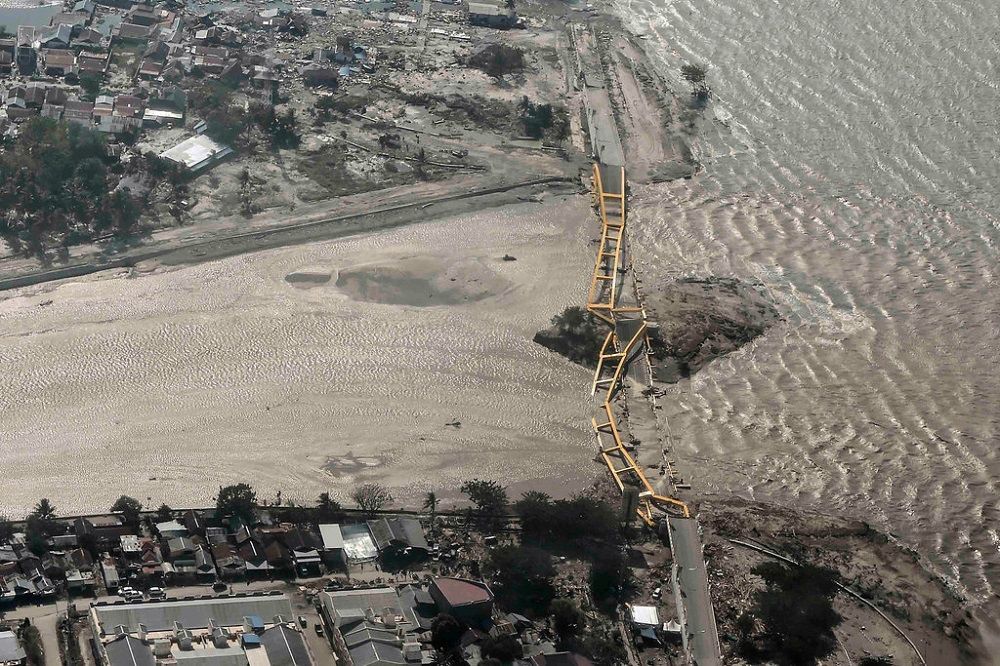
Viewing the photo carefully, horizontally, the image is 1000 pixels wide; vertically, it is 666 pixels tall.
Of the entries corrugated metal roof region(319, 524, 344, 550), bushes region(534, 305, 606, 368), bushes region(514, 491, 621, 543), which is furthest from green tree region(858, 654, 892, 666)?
bushes region(534, 305, 606, 368)

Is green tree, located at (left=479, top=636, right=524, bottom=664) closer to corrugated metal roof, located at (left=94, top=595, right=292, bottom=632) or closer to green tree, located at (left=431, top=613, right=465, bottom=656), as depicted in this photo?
green tree, located at (left=431, top=613, right=465, bottom=656)

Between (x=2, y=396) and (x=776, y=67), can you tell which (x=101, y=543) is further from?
(x=776, y=67)

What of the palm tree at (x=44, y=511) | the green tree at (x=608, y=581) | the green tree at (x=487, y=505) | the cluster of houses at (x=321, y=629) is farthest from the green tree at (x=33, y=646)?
the green tree at (x=608, y=581)

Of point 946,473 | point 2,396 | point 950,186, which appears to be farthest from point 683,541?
point 950,186

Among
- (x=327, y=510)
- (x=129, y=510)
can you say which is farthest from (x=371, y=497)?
(x=129, y=510)

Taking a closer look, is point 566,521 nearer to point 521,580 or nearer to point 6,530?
point 521,580

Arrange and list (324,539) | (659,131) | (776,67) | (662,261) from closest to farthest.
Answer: (324,539), (662,261), (659,131), (776,67)
